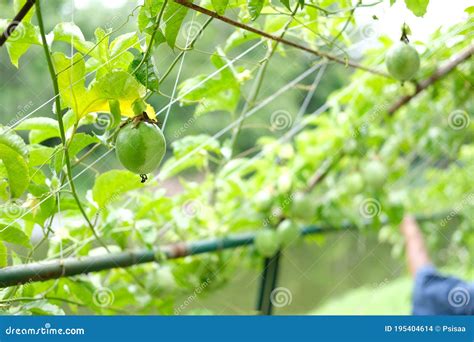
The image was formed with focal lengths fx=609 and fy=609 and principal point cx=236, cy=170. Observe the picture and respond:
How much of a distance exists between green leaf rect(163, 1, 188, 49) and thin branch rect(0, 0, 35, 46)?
0.13 meters

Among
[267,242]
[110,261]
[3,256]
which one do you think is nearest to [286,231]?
[267,242]

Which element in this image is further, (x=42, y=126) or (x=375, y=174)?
(x=375, y=174)

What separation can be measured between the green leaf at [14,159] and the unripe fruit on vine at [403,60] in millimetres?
434

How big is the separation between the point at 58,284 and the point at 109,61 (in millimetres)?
352

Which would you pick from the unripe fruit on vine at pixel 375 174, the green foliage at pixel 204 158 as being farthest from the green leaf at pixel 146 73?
the unripe fruit on vine at pixel 375 174

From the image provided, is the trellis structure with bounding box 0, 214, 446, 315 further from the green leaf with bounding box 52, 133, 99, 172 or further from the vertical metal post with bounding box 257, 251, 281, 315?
the green leaf with bounding box 52, 133, 99, 172

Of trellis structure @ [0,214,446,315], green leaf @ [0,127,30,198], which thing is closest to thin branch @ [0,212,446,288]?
trellis structure @ [0,214,446,315]

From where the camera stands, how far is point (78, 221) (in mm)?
904

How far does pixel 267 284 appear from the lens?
140cm

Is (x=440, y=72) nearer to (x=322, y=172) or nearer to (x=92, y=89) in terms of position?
(x=322, y=172)

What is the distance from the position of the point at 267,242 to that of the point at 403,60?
69 cm

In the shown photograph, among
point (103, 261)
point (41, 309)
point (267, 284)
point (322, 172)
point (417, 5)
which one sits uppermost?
point (322, 172)
